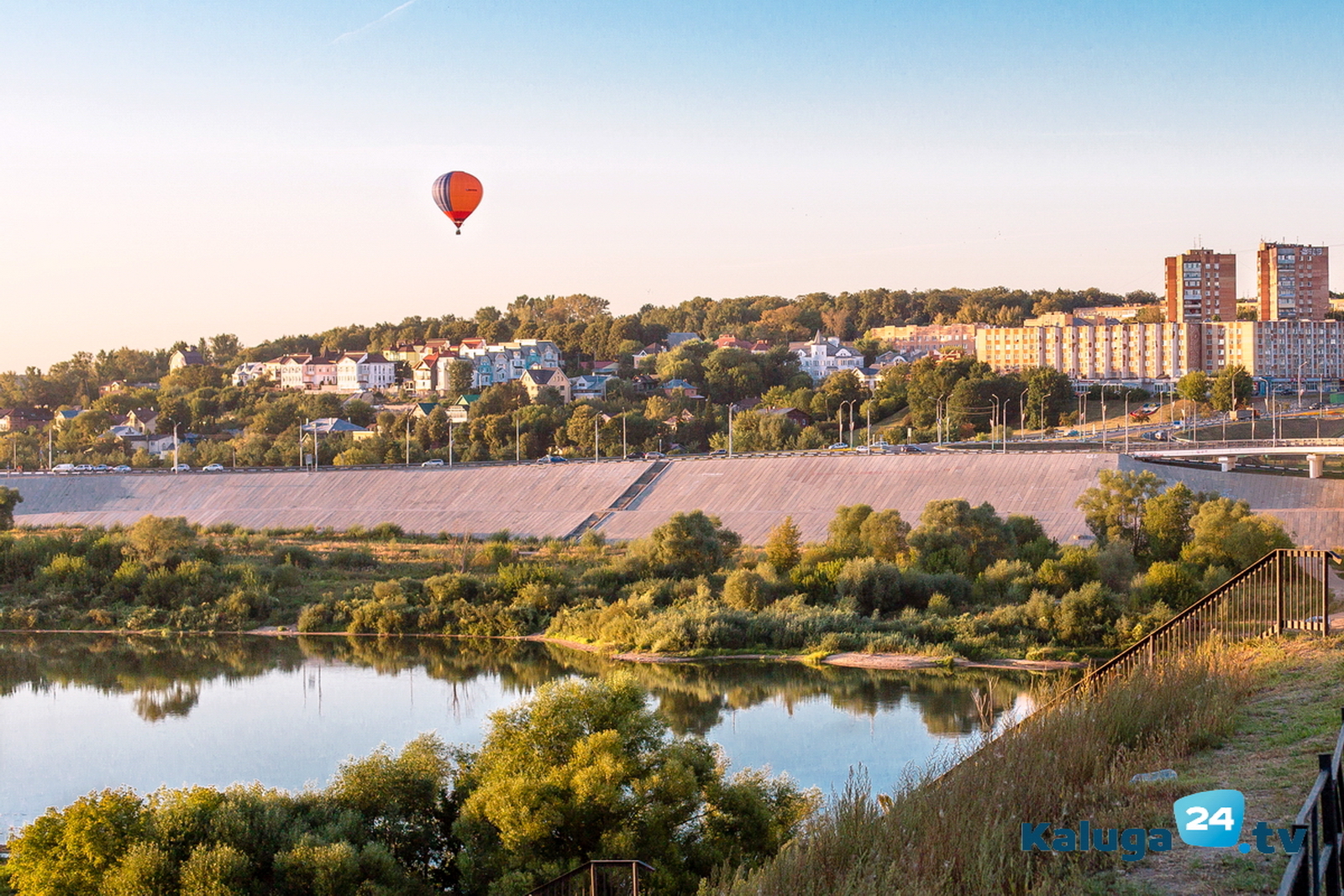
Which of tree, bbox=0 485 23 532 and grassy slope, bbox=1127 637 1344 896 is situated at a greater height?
grassy slope, bbox=1127 637 1344 896

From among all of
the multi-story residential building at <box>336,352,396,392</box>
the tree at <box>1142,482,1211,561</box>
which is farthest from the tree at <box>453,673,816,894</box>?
the multi-story residential building at <box>336,352,396,392</box>

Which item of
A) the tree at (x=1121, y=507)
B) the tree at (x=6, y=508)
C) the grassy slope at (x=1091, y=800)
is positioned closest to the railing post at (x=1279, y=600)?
the grassy slope at (x=1091, y=800)

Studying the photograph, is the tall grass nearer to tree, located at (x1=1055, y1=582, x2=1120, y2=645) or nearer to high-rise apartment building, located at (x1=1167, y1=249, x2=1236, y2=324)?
tree, located at (x1=1055, y1=582, x2=1120, y2=645)

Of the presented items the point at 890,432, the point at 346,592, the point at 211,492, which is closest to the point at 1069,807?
the point at 346,592

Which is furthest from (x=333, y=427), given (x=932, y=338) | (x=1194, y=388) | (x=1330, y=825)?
(x=1330, y=825)

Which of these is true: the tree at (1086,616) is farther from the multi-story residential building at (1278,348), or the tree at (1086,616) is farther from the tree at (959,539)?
the multi-story residential building at (1278,348)

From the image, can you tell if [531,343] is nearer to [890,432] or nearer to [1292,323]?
[890,432]
